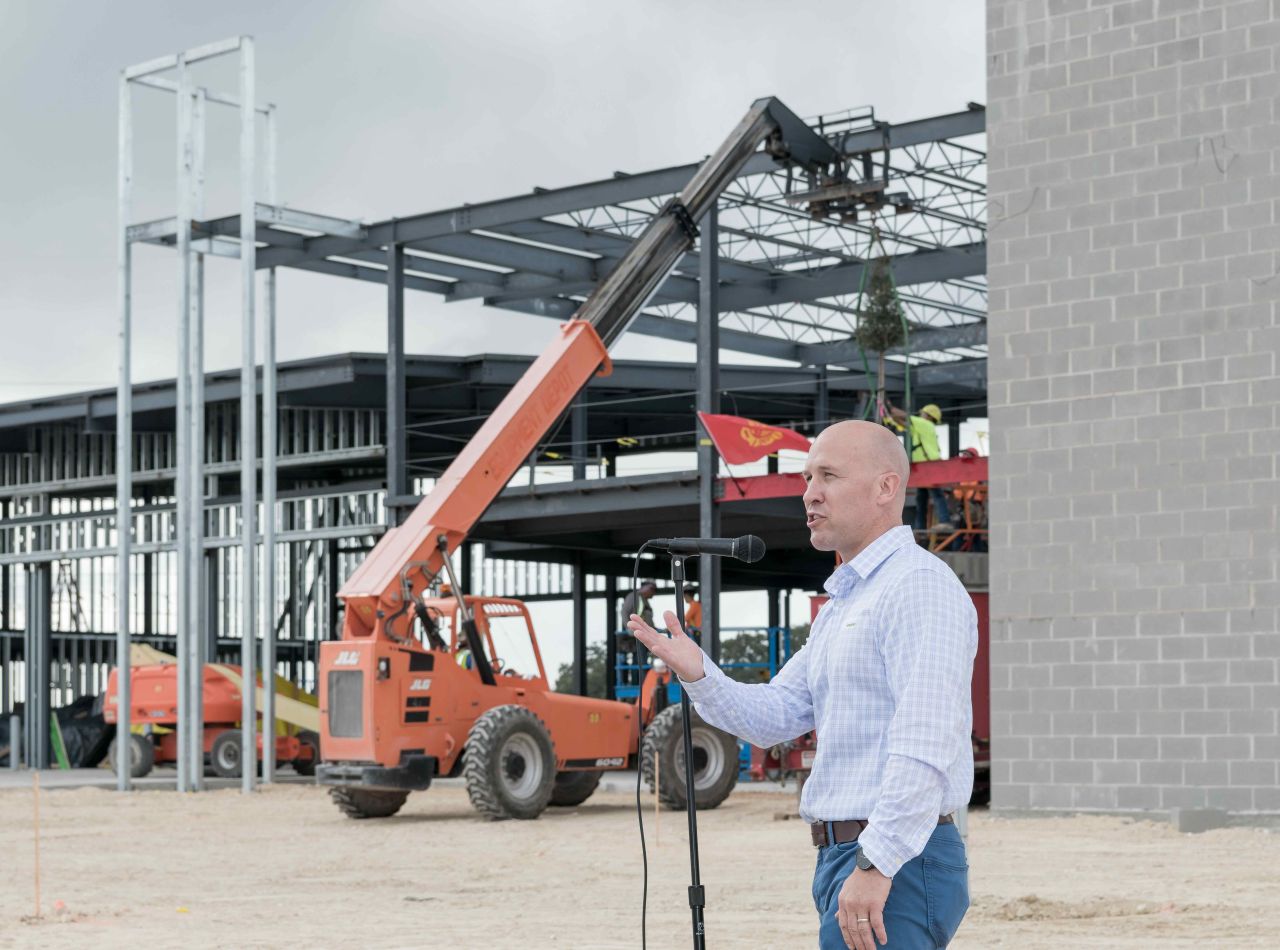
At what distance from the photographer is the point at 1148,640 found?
16.2m

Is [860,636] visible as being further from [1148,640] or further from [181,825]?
[181,825]

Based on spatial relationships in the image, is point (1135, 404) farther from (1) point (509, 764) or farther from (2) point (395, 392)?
(2) point (395, 392)

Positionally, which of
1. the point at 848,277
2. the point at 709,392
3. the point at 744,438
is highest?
the point at 848,277

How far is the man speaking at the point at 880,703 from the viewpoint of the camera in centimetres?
367

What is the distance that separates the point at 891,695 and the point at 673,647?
47 centimetres

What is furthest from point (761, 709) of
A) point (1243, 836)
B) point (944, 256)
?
point (944, 256)

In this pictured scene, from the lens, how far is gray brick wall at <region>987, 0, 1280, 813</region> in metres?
15.8

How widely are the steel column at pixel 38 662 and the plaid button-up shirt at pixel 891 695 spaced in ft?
103

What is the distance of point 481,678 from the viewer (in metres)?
18.3

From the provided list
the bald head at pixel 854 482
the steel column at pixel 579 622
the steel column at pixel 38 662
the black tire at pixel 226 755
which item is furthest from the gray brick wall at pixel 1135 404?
the steel column at pixel 38 662

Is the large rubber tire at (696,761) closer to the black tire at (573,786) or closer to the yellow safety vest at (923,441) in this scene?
the black tire at (573,786)

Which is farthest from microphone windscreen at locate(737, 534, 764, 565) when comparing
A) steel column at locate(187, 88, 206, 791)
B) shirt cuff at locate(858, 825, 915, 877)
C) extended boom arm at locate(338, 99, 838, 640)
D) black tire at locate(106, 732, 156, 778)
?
black tire at locate(106, 732, 156, 778)

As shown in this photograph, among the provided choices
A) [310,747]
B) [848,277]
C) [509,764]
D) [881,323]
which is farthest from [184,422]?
[848,277]

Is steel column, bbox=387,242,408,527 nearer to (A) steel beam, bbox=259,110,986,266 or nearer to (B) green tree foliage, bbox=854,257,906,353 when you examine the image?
(A) steel beam, bbox=259,110,986,266
